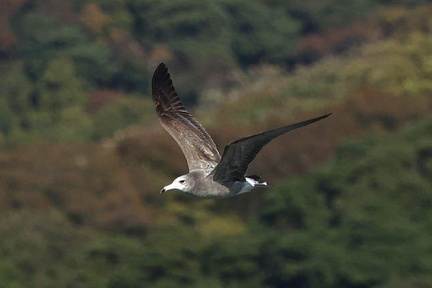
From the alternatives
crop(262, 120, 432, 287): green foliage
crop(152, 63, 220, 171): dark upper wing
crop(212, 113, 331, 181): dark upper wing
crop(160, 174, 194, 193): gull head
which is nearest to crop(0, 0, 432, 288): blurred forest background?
crop(262, 120, 432, 287): green foliage

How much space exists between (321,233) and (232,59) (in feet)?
127

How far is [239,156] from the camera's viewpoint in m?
16.7

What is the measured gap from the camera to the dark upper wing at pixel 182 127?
727 inches

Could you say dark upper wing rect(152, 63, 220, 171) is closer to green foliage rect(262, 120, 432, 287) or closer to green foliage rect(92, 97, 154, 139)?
green foliage rect(262, 120, 432, 287)

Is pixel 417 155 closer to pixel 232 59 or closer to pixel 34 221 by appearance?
pixel 34 221

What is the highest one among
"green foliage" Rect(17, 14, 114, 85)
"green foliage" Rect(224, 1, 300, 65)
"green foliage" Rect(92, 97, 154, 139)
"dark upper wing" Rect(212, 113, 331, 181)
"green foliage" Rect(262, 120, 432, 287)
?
"green foliage" Rect(224, 1, 300, 65)

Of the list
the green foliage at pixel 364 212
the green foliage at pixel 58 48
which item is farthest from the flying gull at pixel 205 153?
the green foliage at pixel 58 48

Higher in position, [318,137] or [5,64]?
[5,64]

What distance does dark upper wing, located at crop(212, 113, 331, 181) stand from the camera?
16.1 m

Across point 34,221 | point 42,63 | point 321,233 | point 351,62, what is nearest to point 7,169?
point 34,221

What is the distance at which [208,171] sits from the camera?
17.9 metres

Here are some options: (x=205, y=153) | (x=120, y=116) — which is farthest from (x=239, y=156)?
(x=120, y=116)

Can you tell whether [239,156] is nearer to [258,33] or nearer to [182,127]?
[182,127]

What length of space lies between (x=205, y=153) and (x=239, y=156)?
1.88 meters
